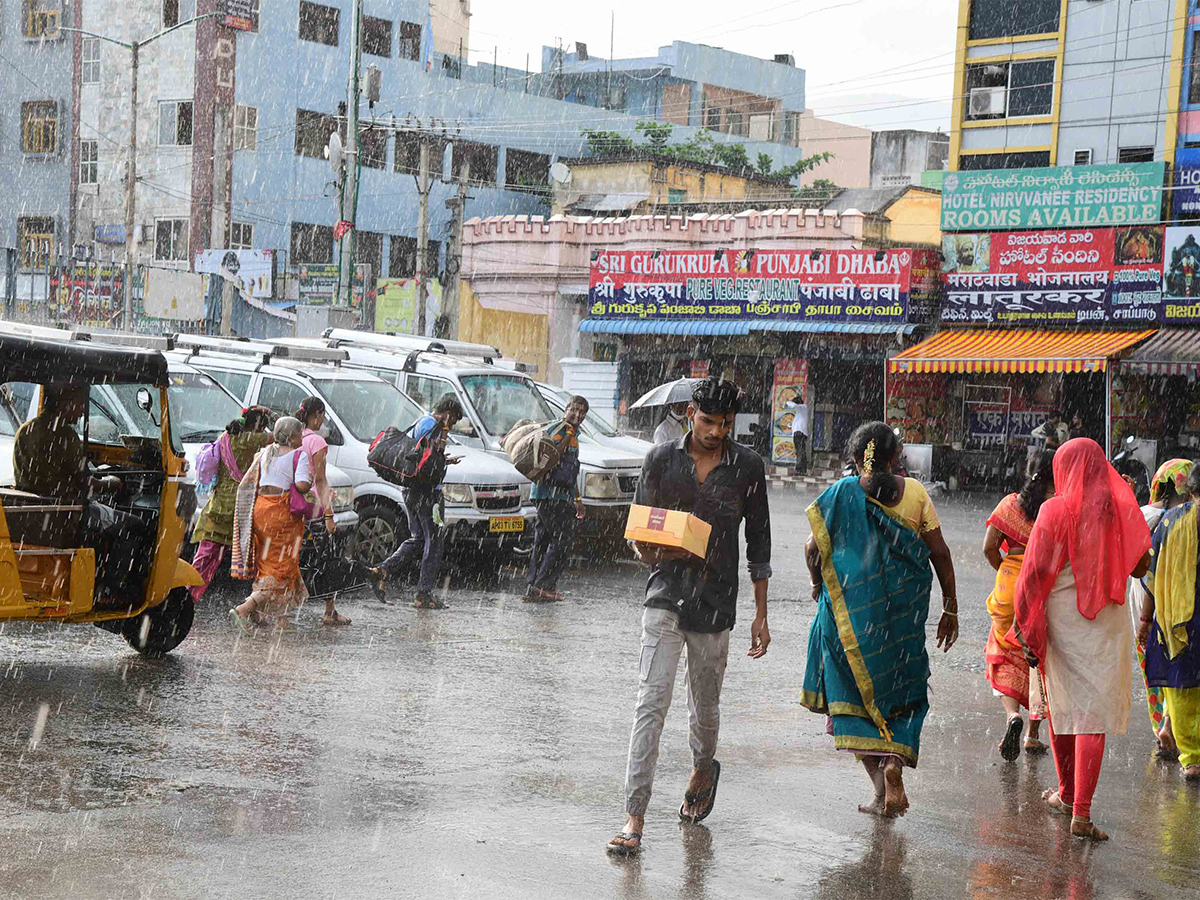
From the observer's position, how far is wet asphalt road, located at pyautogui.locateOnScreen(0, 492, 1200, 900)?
17.2 ft

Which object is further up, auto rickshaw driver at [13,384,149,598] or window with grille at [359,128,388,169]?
window with grille at [359,128,388,169]

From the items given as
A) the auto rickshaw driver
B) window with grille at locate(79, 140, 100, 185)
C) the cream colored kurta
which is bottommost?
the cream colored kurta

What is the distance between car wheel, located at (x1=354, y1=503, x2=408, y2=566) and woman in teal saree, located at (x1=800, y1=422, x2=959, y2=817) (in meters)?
7.69

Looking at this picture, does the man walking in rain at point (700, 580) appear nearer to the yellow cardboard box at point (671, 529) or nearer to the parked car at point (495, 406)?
the yellow cardboard box at point (671, 529)

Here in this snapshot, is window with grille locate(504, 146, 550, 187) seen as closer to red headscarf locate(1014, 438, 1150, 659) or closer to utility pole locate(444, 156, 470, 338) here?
utility pole locate(444, 156, 470, 338)

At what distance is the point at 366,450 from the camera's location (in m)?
13.6

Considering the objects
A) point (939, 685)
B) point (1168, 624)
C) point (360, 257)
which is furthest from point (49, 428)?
point (360, 257)

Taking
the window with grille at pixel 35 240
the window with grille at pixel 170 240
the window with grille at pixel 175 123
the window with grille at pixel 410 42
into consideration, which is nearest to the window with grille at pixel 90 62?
the window with grille at pixel 175 123

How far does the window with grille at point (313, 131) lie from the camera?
45.2 meters

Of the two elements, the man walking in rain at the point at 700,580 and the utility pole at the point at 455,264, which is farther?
the utility pole at the point at 455,264

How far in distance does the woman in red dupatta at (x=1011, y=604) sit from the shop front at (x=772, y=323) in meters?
23.0

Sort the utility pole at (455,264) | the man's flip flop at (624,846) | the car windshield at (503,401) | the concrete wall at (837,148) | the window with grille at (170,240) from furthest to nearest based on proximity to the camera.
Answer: the concrete wall at (837,148)
the window with grille at (170,240)
the utility pole at (455,264)
the car windshield at (503,401)
the man's flip flop at (624,846)

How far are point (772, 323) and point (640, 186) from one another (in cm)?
1366

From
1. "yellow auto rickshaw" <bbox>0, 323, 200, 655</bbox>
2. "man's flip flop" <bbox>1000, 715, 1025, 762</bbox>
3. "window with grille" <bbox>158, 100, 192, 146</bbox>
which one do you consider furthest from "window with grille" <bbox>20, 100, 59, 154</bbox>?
"man's flip flop" <bbox>1000, 715, 1025, 762</bbox>
